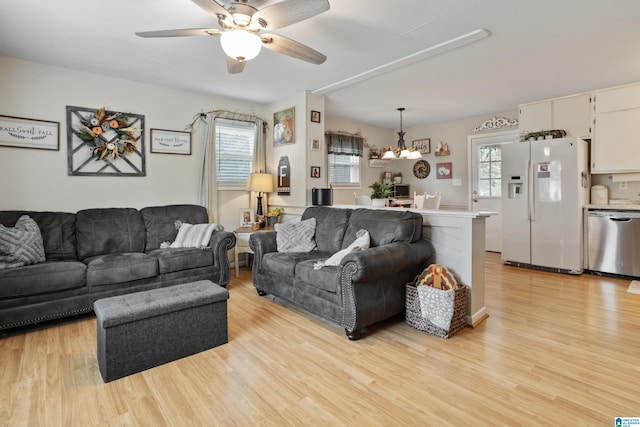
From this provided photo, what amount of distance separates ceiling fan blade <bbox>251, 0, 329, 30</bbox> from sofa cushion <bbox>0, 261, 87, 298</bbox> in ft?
8.46

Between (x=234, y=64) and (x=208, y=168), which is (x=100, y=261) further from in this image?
(x=234, y=64)

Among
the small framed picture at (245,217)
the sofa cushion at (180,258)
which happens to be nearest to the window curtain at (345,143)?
the small framed picture at (245,217)

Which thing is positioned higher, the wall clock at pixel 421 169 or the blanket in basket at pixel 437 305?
the wall clock at pixel 421 169

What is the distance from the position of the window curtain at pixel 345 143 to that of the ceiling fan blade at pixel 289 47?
10.7 ft

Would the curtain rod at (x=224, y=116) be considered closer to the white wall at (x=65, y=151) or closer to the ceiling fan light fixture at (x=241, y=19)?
the white wall at (x=65, y=151)

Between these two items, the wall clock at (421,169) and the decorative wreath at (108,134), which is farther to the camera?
the wall clock at (421,169)

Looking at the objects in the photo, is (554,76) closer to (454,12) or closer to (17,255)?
(454,12)

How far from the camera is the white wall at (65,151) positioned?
3354 mm

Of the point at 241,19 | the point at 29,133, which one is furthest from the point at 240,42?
the point at 29,133

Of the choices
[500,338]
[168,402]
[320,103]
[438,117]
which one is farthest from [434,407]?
[438,117]

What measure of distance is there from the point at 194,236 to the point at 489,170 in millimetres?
5066

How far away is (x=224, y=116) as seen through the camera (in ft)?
15.4

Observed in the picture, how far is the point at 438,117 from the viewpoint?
602 cm

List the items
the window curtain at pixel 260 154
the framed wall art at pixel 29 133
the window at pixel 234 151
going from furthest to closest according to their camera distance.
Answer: the window curtain at pixel 260 154 → the window at pixel 234 151 → the framed wall art at pixel 29 133
